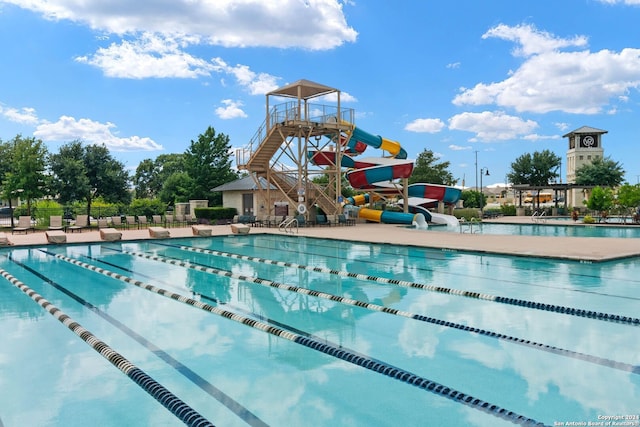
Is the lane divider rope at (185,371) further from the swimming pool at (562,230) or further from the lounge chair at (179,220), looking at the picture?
the lounge chair at (179,220)

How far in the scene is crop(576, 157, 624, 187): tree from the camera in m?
49.4

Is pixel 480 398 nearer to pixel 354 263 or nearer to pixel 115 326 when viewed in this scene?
pixel 115 326

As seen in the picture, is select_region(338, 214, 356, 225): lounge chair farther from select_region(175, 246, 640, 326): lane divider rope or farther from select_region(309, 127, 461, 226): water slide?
select_region(175, 246, 640, 326): lane divider rope

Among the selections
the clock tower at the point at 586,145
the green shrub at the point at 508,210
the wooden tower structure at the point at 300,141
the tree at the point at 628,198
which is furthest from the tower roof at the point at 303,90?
the clock tower at the point at 586,145

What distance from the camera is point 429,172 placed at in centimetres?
4431

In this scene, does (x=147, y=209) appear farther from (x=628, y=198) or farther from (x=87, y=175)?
(x=628, y=198)

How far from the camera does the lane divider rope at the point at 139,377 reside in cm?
373

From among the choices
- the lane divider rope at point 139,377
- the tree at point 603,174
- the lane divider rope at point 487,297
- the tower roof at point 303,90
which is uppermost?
the tower roof at point 303,90

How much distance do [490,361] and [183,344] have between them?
3.22 metres

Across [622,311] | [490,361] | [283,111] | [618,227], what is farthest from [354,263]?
[618,227]

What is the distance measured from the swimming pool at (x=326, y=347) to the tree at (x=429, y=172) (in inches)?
1312

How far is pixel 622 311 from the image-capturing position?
22.6ft

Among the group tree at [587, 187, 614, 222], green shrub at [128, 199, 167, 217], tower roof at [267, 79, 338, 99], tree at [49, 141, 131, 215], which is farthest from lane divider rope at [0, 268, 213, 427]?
tree at [587, 187, 614, 222]

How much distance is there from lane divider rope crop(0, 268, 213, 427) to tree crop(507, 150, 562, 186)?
51.4 m
